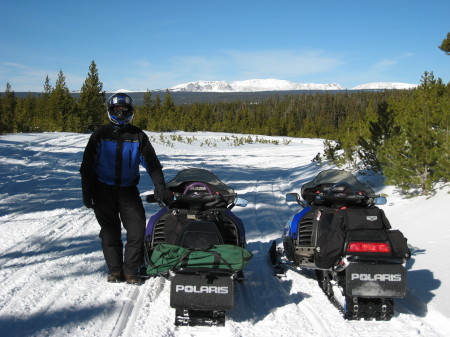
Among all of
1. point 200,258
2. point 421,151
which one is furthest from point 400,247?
point 421,151

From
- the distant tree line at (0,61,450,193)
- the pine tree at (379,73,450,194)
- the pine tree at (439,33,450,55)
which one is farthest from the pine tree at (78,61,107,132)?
the pine tree at (379,73,450,194)

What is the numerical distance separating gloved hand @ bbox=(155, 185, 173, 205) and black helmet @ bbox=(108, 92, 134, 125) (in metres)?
0.78

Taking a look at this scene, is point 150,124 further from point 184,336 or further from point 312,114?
point 312,114

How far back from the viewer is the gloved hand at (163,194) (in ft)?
13.8

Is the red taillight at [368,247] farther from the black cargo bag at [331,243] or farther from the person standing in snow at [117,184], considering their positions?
the person standing in snow at [117,184]

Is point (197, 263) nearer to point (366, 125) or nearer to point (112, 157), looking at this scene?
point (112, 157)

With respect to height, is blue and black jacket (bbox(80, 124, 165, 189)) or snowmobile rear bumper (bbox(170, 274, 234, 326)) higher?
blue and black jacket (bbox(80, 124, 165, 189))

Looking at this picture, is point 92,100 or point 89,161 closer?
point 89,161

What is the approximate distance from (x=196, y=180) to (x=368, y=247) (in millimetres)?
1990

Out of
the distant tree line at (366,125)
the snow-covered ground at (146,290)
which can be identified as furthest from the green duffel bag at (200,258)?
the distant tree line at (366,125)

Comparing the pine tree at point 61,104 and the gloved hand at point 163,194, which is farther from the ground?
the pine tree at point 61,104

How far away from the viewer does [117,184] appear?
4270mm

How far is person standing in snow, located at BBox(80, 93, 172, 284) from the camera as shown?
4.21 meters

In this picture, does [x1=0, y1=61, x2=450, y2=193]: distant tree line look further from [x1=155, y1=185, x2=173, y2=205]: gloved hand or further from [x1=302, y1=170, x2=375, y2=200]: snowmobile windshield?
[x1=155, y1=185, x2=173, y2=205]: gloved hand
